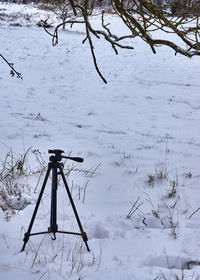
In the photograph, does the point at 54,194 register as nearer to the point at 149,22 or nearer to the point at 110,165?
the point at 149,22

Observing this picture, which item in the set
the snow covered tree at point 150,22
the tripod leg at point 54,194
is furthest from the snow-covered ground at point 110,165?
the snow covered tree at point 150,22

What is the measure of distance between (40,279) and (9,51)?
39.9ft

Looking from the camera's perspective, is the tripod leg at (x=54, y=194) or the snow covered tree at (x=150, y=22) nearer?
the tripod leg at (x=54, y=194)

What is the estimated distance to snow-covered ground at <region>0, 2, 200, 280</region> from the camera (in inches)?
83.9

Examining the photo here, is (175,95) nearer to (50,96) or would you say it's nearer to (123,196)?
(50,96)

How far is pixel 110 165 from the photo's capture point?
419 cm

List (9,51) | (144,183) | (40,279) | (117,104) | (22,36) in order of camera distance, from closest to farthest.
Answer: (40,279), (144,183), (117,104), (9,51), (22,36)

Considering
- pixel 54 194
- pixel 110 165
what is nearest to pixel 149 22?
pixel 54 194

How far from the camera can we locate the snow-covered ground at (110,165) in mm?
2131

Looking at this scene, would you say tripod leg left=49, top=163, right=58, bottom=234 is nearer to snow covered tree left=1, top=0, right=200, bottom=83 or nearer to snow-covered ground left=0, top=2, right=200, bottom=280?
snow-covered ground left=0, top=2, right=200, bottom=280

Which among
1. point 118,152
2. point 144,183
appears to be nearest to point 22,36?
point 118,152

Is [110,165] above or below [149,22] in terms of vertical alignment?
below

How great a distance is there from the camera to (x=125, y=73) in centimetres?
1054

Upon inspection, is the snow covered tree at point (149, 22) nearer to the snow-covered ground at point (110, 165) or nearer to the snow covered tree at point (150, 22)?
the snow covered tree at point (150, 22)
